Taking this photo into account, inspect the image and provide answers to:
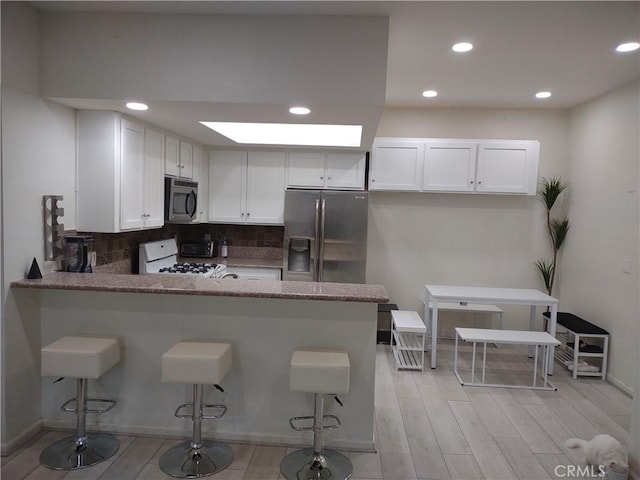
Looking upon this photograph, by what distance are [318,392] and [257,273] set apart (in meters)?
2.47

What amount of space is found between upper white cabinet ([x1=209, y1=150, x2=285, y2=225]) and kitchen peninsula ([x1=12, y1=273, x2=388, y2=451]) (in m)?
2.06

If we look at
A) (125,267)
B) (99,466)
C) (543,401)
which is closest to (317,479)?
(99,466)

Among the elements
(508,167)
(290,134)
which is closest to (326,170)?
(290,134)

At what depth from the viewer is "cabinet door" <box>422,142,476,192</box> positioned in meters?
4.67

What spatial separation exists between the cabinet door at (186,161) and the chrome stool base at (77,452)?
2.41 metres

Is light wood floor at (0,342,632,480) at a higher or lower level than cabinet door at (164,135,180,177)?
lower

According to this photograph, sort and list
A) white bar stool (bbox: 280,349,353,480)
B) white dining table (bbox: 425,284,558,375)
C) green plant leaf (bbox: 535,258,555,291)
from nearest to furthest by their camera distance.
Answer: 1. white bar stool (bbox: 280,349,353,480)
2. white dining table (bbox: 425,284,558,375)
3. green plant leaf (bbox: 535,258,555,291)

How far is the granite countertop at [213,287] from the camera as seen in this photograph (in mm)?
2531

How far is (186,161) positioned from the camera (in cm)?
429

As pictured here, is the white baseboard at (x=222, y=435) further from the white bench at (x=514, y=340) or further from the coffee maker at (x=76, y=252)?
the white bench at (x=514, y=340)

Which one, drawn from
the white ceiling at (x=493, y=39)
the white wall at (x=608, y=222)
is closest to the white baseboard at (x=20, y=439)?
the white ceiling at (x=493, y=39)

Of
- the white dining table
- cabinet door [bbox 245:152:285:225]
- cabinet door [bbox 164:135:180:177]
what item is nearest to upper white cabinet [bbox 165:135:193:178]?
cabinet door [bbox 164:135:180:177]

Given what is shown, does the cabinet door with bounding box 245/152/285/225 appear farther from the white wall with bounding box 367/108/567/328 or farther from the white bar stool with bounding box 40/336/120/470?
the white bar stool with bounding box 40/336/120/470

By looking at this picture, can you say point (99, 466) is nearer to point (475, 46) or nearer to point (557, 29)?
point (475, 46)
